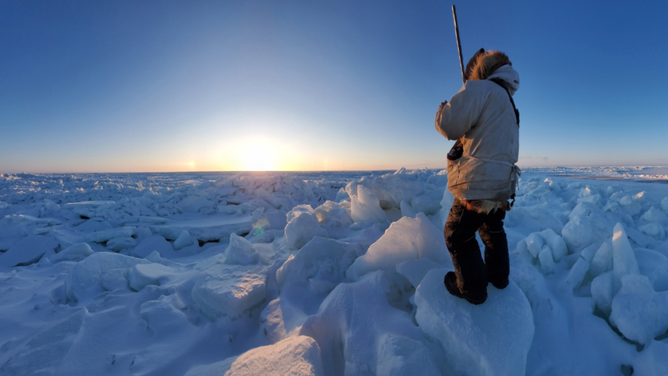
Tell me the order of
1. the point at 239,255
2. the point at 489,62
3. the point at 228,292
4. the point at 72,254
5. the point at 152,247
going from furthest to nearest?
the point at 152,247 → the point at 72,254 → the point at 239,255 → the point at 228,292 → the point at 489,62

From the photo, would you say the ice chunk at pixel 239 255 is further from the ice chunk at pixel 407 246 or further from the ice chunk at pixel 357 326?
the ice chunk at pixel 407 246

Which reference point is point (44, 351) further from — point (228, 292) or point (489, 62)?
point (489, 62)

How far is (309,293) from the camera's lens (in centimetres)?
188

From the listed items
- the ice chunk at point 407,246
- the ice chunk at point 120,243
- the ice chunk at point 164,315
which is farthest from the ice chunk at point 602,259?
the ice chunk at point 120,243

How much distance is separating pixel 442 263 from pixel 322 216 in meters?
2.08

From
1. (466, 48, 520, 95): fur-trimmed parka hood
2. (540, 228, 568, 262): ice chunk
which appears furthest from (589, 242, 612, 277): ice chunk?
(466, 48, 520, 95): fur-trimmed parka hood

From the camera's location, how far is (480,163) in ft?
3.88

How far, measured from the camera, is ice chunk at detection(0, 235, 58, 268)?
3453 mm

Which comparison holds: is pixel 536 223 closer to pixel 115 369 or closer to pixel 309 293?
pixel 309 293

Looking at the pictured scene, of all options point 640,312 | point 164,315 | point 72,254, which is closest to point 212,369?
point 164,315

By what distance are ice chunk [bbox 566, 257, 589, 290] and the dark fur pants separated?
1061 millimetres

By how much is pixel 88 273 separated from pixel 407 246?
2.88m

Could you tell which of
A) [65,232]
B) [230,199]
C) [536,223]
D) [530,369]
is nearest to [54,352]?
[530,369]

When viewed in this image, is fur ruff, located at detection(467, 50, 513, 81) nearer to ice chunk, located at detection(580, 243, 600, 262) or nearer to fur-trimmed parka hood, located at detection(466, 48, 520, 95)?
fur-trimmed parka hood, located at detection(466, 48, 520, 95)
